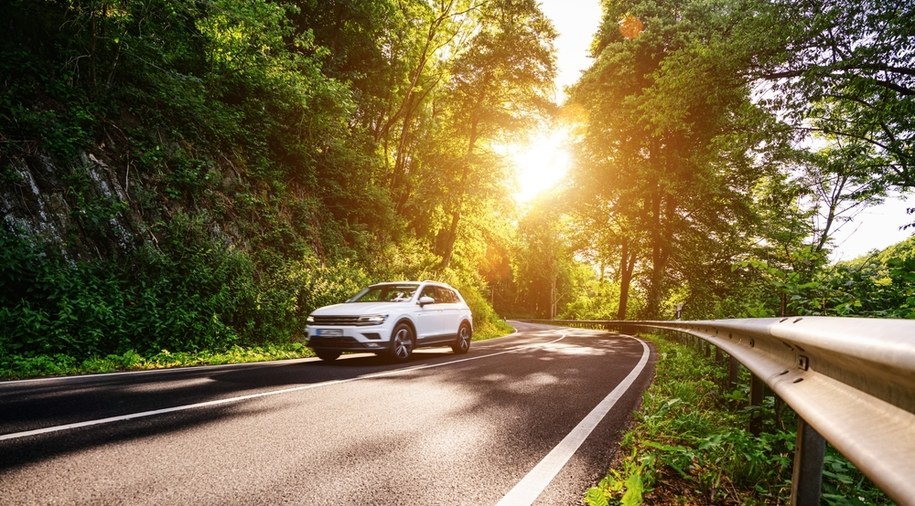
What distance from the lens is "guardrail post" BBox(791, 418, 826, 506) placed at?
181 centimetres

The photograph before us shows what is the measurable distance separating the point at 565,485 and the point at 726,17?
1501cm

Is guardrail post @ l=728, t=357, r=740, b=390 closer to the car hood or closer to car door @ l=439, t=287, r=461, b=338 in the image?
the car hood

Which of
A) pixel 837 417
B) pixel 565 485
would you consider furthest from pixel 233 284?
pixel 837 417

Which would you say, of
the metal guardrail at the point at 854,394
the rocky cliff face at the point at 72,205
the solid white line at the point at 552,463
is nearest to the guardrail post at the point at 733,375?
the solid white line at the point at 552,463

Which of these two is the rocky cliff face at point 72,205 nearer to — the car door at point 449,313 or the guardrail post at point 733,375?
the car door at point 449,313

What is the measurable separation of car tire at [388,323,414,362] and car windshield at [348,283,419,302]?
2.88ft

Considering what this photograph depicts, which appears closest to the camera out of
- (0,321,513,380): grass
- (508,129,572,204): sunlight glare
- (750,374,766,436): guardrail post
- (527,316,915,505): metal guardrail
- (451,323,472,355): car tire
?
(527,316,915,505): metal guardrail

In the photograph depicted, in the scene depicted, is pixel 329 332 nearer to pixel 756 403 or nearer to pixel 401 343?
pixel 401 343

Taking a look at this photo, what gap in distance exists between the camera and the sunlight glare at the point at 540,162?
23.9m

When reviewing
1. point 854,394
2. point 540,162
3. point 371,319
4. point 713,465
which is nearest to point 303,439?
point 713,465

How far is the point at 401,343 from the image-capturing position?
31.3 ft

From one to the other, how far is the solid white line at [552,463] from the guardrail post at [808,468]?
1372mm

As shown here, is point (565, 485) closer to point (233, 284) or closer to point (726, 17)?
point (233, 284)

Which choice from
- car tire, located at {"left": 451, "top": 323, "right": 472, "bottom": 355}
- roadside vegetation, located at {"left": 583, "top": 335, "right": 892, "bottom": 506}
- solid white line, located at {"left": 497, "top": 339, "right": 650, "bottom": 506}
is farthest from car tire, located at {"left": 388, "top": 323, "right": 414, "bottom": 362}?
roadside vegetation, located at {"left": 583, "top": 335, "right": 892, "bottom": 506}
